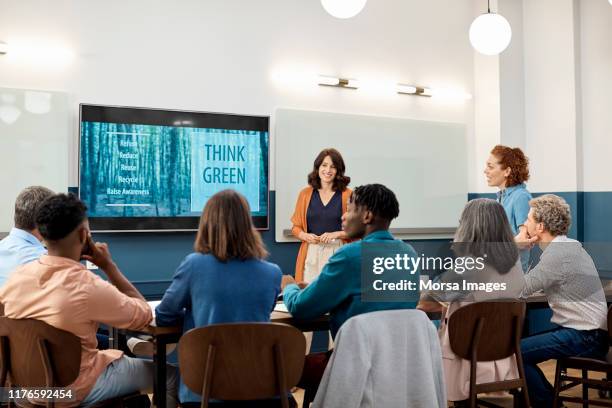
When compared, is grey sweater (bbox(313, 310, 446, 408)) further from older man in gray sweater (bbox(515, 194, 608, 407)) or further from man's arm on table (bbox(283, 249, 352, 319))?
older man in gray sweater (bbox(515, 194, 608, 407))

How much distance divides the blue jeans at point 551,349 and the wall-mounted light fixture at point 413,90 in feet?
9.78

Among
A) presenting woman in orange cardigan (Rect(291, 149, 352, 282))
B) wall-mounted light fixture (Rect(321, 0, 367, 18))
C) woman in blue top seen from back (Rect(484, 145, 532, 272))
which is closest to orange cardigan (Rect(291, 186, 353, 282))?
presenting woman in orange cardigan (Rect(291, 149, 352, 282))

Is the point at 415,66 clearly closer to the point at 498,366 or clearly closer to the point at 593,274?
the point at 593,274

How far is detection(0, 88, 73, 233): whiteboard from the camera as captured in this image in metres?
4.16

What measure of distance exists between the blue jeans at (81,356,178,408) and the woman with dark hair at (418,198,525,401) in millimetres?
1211

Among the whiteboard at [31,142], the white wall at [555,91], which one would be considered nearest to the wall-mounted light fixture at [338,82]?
the white wall at [555,91]

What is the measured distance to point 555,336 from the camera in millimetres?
3238

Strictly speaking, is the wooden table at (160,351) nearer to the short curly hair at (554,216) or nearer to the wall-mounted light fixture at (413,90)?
the short curly hair at (554,216)

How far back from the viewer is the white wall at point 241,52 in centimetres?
440

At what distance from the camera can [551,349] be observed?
3.22 metres

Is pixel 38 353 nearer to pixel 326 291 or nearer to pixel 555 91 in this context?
pixel 326 291

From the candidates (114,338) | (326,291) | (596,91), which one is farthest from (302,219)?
(596,91)

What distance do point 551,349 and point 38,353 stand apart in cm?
238

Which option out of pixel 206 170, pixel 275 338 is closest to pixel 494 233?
pixel 275 338
